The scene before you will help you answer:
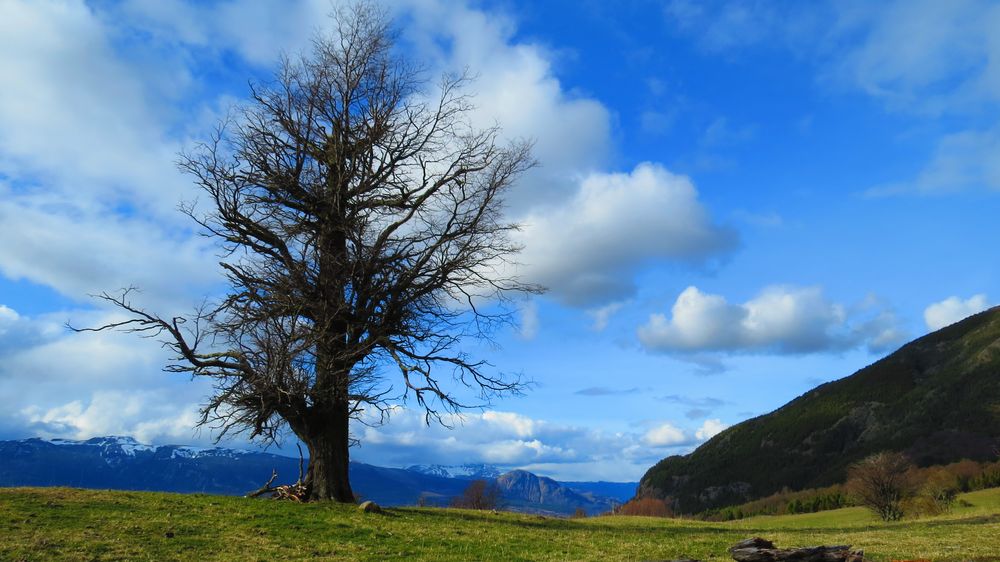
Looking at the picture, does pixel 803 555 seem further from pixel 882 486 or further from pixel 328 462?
pixel 882 486

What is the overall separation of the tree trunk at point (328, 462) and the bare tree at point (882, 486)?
48.2m

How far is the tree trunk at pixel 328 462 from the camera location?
2433cm

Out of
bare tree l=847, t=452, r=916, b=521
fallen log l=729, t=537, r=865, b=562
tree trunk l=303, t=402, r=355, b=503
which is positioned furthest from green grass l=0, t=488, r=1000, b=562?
bare tree l=847, t=452, r=916, b=521

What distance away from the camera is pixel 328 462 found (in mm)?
24516

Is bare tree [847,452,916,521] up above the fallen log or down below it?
above

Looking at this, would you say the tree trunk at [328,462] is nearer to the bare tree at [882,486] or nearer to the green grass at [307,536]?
the green grass at [307,536]

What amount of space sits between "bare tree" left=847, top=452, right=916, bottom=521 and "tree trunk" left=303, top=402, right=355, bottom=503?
4823cm

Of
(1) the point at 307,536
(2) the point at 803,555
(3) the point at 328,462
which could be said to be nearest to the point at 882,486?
(3) the point at 328,462

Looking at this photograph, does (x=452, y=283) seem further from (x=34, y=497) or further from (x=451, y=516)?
(x=34, y=497)

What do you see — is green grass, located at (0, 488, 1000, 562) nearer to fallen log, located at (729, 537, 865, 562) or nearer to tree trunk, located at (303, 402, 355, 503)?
tree trunk, located at (303, 402, 355, 503)

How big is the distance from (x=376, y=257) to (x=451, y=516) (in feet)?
32.5

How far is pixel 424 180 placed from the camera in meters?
26.9

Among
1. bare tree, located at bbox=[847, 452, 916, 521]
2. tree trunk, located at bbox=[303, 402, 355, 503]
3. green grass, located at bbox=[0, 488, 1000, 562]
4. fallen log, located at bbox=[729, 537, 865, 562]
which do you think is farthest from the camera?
bare tree, located at bbox=[847, 452, 916, 521]

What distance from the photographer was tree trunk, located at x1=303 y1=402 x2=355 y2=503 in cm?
2433
